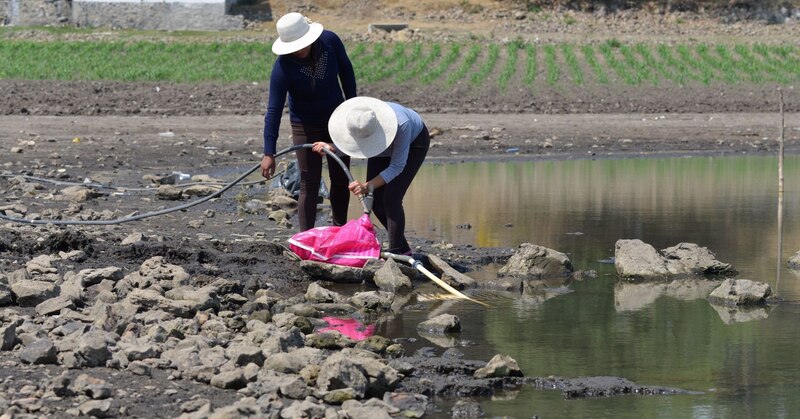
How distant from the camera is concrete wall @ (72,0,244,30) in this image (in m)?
39.6

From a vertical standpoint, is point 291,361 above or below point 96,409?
below

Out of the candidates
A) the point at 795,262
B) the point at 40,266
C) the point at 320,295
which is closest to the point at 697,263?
the point at 795,262

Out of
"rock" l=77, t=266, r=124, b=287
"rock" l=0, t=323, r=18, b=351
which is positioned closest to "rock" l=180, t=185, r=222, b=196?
"rock" l=77, t=266, r=124, b=287

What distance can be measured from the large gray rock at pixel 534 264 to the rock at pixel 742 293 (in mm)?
1315

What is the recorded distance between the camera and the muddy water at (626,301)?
22.8ft

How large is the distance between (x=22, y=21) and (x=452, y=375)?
116ft

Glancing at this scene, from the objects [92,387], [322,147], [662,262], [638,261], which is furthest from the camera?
[662,262]

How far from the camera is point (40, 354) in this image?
21.4ft

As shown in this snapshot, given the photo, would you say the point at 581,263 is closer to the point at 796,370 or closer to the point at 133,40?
the point at 796,370

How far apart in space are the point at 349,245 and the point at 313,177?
0.66 meters

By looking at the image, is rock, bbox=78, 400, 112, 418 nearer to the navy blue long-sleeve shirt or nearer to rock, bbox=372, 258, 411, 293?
rock, bbox=372, 258, 411, 293

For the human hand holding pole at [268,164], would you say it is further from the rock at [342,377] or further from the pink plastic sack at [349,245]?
the rock at [342,377]

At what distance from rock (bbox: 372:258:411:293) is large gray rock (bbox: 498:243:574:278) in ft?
3.24

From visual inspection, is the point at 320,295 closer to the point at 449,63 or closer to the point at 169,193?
the point at 169,193
